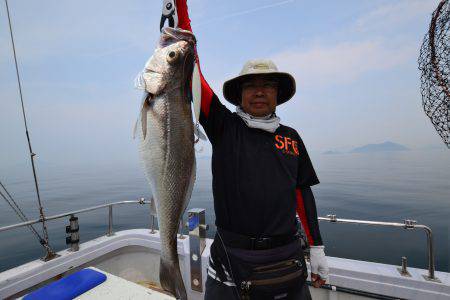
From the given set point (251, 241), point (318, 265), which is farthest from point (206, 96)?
point (318, 265)

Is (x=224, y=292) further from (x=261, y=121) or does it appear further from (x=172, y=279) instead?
(x=261, y=121)

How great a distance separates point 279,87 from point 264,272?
2.22 m

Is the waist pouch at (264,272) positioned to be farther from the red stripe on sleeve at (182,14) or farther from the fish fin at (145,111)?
the red stripe on sleeve at (182,14)

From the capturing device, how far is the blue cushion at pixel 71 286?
115 inches

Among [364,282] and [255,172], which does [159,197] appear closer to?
[255,172]

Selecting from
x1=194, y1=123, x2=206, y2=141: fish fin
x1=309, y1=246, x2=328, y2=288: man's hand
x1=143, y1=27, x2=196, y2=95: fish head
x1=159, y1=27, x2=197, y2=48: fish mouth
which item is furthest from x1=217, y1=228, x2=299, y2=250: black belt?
x1=159, y1=27, x2=197, y2=48: fish mouth

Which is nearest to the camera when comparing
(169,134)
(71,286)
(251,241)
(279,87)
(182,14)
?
(169,134)

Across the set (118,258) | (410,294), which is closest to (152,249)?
(118,258)

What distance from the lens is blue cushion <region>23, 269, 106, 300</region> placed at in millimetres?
2924

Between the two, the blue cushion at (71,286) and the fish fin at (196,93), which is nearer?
the fish fin at (196,93)

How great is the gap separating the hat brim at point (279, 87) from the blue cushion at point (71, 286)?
285 cm

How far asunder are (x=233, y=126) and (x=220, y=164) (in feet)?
1.42

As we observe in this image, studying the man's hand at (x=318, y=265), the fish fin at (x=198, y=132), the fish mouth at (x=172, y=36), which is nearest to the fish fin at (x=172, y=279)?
the fish fin at (x=198, y=132)

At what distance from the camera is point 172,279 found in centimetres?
198
